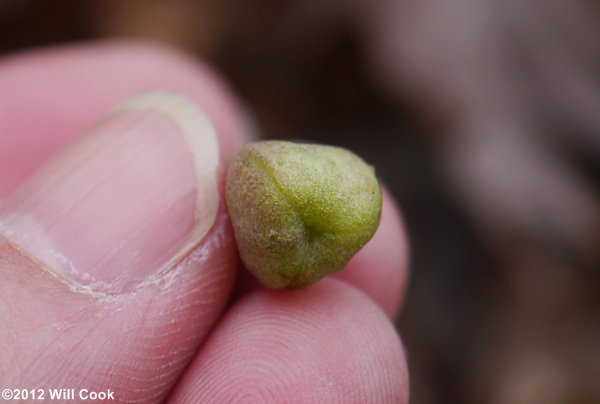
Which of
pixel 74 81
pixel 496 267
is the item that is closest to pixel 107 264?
pixel 74 81

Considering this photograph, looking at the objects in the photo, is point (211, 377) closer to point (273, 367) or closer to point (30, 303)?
point (273, 367)

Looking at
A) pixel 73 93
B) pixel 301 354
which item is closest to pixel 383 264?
pixel 301 354

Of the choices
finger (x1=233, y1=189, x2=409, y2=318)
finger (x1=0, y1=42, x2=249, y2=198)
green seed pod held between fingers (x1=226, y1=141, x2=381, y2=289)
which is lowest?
finger (x1=0, y1=42, x2=249, y2=198)

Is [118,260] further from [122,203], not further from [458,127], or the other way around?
[458,127]

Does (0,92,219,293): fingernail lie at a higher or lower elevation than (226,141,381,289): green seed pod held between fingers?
lower

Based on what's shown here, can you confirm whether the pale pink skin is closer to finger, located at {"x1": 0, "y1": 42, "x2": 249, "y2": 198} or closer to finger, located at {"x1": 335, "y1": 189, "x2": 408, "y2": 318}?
finger, located at {"x1": 335, "y1": 189, "x2": 408, "y2": 318}

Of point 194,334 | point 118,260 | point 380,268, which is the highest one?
point 380,268

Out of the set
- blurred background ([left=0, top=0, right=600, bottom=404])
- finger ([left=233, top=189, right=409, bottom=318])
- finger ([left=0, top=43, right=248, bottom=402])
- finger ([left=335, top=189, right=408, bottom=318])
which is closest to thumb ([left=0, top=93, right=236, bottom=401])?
finger ([left=0, top=43, right=248, bottom=402])
